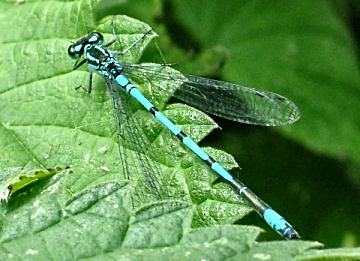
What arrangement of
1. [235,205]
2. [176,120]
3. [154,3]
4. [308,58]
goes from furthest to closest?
[308,58] → [154,3] → [176,120] → [235,205]

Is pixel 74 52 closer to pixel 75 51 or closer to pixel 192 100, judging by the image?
pixel 75 51

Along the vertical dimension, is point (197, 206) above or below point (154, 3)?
below

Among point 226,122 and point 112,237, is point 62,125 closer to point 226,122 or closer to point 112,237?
point 112,237

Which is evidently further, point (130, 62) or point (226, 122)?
point (226, 122)

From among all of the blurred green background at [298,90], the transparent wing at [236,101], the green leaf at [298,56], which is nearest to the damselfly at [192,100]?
the transparent wing at [236,101]

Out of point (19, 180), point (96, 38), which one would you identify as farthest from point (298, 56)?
point (19, 180)

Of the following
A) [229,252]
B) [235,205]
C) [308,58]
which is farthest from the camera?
[308,58]

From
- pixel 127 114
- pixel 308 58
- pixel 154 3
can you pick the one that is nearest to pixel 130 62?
pixel 127 114
